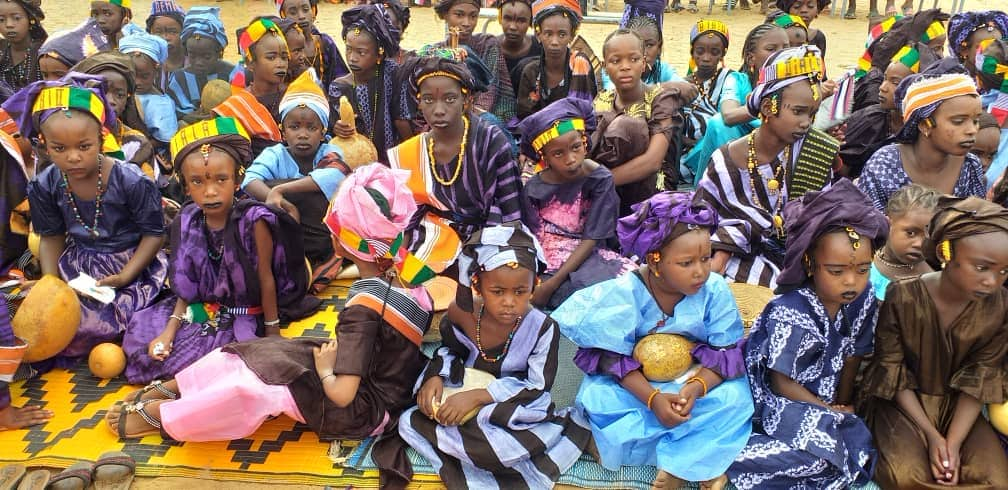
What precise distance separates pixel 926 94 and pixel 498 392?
272 cm

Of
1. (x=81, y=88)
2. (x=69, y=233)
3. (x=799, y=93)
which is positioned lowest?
(x=69, y=233)

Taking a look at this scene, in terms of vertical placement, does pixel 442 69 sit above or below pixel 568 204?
above

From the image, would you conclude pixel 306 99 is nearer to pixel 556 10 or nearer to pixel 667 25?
pixel 556 10

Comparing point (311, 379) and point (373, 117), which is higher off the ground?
point (373, 117)

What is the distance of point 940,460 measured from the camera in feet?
9.42

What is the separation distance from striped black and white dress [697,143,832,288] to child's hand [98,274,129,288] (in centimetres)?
312

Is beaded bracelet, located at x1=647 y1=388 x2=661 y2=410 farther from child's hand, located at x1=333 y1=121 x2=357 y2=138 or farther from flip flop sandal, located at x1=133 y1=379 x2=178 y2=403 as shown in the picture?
child's hand, located at x1=333 y1=121 x2=357 y2=138

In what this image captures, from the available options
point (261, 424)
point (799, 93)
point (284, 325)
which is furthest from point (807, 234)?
point (284, 325)

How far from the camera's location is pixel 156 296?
13.3 feet

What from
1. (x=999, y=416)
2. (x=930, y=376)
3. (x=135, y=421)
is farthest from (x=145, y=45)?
(x=999, y=416)

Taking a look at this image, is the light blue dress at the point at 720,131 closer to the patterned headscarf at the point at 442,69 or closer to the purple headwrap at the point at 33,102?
the patterned headscarf at the point at 442,69

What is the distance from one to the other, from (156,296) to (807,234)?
10.7 feet

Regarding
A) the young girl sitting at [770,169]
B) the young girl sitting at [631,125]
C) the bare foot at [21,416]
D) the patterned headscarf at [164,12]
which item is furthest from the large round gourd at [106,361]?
the patterned headscarf at [164,12]

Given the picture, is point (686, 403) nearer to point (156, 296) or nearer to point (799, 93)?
point (799, 93)
